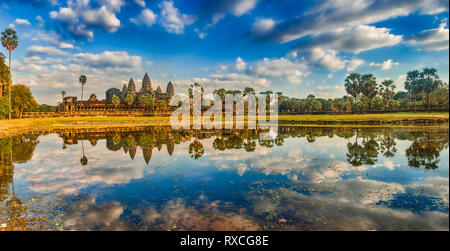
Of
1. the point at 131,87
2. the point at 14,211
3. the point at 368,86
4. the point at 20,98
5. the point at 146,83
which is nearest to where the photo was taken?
the point at 14,211

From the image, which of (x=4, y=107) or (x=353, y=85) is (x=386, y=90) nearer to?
(x=353, y=85)

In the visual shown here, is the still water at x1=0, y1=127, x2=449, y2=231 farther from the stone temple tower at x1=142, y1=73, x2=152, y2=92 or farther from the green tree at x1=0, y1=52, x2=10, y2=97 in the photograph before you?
the stone temple tower at x1=142, y1=73, x2=152, y2=92

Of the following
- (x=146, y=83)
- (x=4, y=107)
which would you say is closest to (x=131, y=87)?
(x=146, y=83)

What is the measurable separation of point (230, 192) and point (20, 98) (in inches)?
3115

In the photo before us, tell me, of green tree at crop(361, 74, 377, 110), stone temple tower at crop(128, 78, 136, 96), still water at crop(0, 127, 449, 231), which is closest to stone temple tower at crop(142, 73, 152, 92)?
stone temple tower at crop(128, 78, 136, 96)

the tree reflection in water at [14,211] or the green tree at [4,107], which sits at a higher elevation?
the green tree at [4,107]

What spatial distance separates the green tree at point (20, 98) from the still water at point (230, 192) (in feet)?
201

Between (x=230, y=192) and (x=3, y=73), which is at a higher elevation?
(x=3, y=73)

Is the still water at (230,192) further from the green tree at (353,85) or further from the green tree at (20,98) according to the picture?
the green tree at (353,85)

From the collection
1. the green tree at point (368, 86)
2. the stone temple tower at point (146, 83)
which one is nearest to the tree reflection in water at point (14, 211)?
the green tree at point (368, 86)

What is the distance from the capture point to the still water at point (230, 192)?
7277mm

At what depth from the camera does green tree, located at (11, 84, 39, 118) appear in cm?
6388

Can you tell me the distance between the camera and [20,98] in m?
64.8
